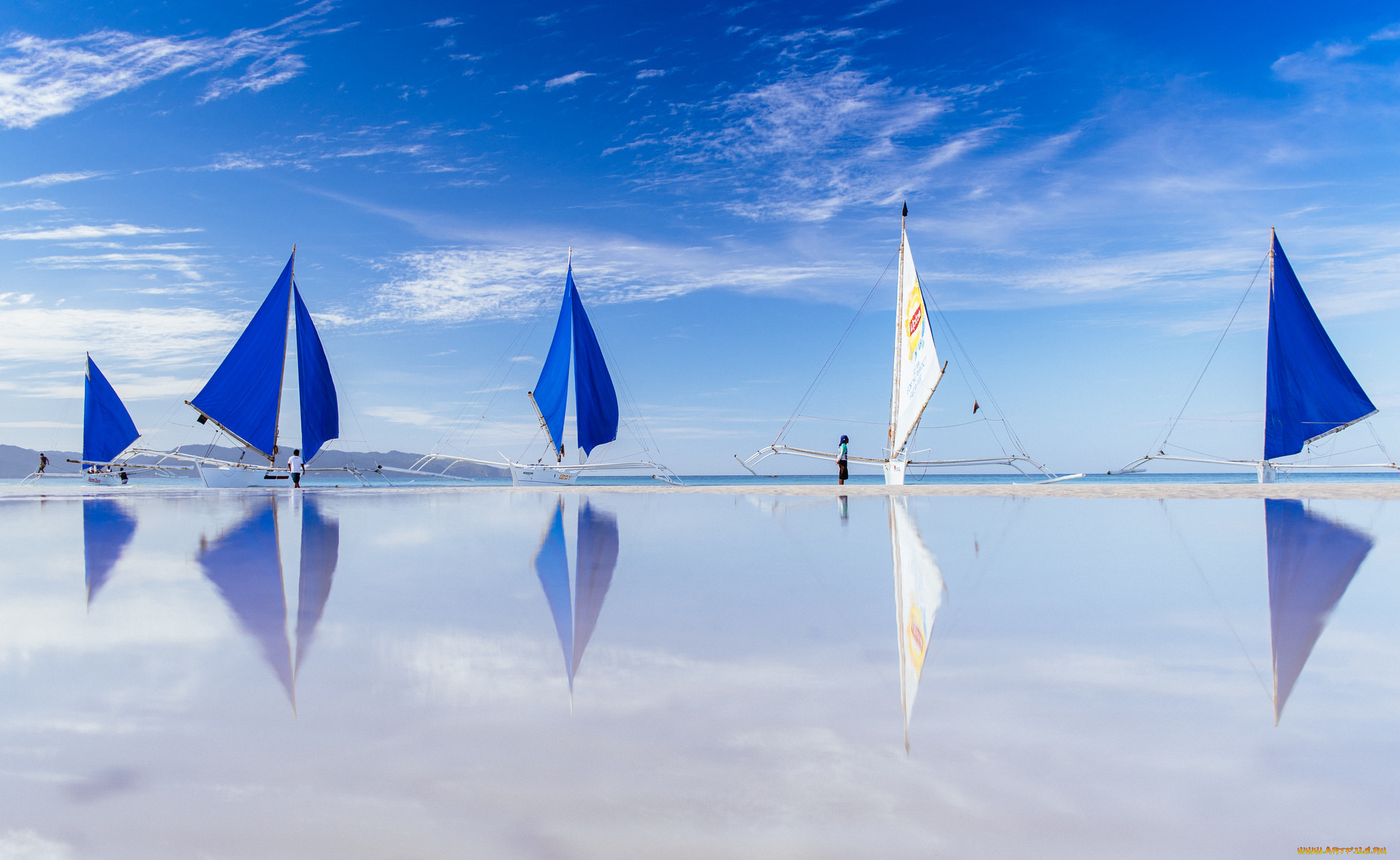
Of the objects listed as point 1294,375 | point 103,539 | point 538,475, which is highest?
point 1294,375

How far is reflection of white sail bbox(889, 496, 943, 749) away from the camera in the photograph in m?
3.51

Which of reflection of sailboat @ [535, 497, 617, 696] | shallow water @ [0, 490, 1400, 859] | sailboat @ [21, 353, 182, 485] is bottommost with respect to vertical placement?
shallow water @ [0, 490, 1400, 859]

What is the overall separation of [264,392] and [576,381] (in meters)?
13.6

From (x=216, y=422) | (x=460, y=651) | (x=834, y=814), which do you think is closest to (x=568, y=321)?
(x=216, y=422)

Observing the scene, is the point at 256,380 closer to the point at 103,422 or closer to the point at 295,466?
the point at 295,466

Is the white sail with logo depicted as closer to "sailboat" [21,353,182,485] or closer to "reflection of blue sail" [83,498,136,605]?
"reflection of blue sail" [83,498,136,605]

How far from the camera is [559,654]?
4.04 meters

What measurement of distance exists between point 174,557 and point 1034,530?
10813 millimetres

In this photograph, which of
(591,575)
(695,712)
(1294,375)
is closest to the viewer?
(695,712)

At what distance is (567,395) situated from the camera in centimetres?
3388

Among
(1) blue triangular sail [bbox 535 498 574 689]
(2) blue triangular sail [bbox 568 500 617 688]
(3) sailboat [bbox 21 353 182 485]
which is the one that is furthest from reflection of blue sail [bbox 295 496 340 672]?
(3) sailboat [bbox 21 353 182 485]

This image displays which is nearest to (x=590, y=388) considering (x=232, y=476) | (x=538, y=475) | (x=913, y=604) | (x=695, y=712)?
(x=538, y=475)

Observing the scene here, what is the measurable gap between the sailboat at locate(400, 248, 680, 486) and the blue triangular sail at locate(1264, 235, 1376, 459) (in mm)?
23091

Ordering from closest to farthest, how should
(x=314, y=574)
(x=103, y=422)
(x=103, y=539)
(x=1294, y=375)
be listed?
(x=314, y=574)
(x=103, y=539)
(x=1294, y=375)
(x=103, y=422)
